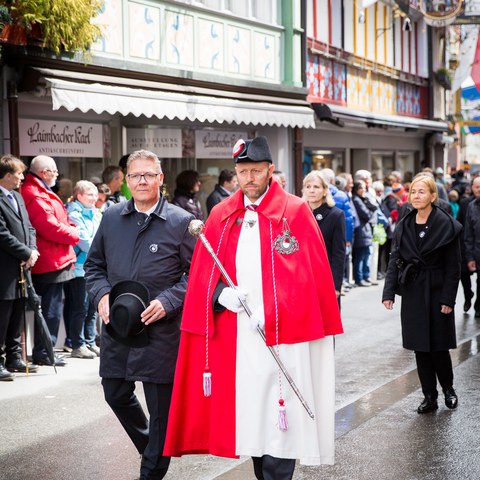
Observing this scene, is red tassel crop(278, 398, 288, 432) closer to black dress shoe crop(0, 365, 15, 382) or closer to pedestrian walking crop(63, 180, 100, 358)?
black dress shoe crop(0, 365, 15, 382)

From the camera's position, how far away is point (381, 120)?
22391 mm

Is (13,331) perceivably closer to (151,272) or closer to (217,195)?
(151,272)

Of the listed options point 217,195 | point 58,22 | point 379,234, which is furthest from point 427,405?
point 379,234

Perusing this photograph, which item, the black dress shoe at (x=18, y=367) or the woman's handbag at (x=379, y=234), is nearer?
the black dress shoe at (x=18, y=367)

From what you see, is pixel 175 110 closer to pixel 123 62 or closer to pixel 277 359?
pixel 123 62

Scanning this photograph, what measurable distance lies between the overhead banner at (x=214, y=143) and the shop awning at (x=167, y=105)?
38.2 inches

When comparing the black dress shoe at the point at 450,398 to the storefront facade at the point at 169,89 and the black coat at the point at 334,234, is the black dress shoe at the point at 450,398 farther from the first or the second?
the storefront facade at the point at 169,89

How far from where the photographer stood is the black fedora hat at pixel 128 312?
17.5 feet

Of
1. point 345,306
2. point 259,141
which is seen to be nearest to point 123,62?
point 345,306

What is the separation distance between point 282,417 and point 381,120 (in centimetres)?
1801

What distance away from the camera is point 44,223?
938 cm

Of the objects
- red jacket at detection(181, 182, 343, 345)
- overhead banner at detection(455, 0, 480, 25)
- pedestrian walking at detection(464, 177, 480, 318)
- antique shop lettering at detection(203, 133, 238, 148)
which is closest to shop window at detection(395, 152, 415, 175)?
overhead banner at detection(455, 0, 480, 25)

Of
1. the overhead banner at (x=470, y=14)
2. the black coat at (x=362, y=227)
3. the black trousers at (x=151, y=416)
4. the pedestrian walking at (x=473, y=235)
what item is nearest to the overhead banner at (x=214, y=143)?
the black coat at (x=362, y=227)

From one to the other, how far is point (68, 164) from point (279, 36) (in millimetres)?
6524
